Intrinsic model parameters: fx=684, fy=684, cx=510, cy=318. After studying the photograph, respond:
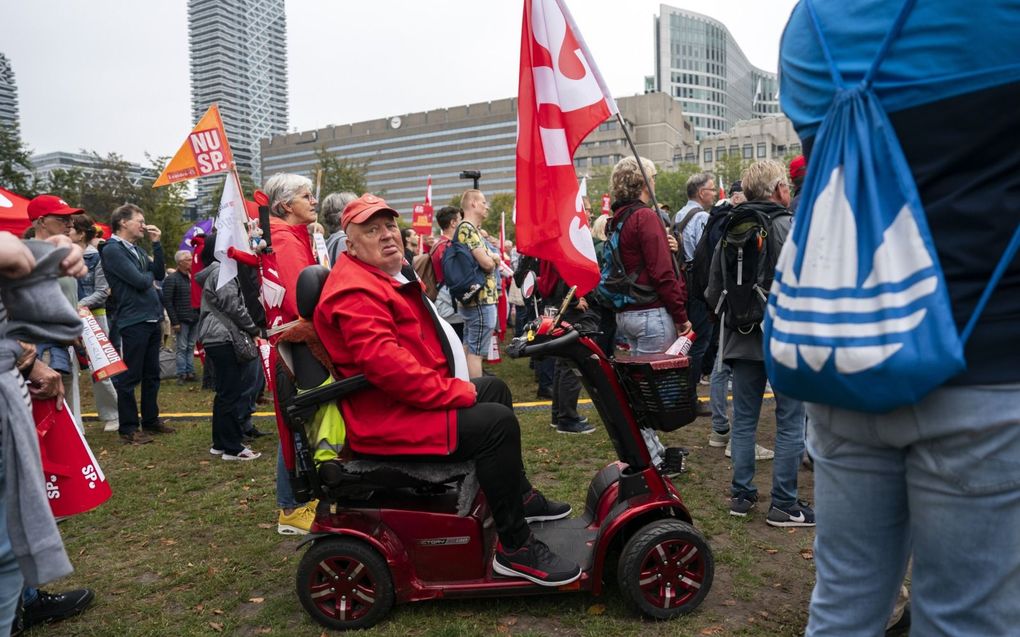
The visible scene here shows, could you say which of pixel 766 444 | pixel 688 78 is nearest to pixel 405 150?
pixel 688 78

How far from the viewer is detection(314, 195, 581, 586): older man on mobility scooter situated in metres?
2.93

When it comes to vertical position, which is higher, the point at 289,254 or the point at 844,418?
the point at 289,254

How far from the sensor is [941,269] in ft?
3.95

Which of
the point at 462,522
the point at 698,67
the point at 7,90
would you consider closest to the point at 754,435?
the point at 462,522

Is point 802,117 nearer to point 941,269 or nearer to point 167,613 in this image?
point 941,269

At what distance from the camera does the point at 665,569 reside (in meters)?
3.05

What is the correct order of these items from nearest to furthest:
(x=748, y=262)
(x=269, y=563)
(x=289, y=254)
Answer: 1. (x=269, y=563)
2. (x=748, y=262)
3. (x=289, y=254)

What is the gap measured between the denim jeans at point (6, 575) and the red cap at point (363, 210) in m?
1.66

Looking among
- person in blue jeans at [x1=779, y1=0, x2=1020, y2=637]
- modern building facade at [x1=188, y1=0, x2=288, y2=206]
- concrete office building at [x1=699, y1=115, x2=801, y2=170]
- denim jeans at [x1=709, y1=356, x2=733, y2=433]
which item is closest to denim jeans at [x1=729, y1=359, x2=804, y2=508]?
denim jeans at [x1=709, y1=356, x2=733, y2=433]

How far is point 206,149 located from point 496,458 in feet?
13.6

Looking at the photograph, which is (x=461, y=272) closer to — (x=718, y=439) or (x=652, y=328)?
(x=652, y=328)

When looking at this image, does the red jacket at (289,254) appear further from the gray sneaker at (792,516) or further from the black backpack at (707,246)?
the gray sneaker at (792,516)

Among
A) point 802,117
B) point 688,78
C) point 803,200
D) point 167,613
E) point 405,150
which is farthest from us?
point 688,78

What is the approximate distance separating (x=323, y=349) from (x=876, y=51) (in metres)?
2.49
